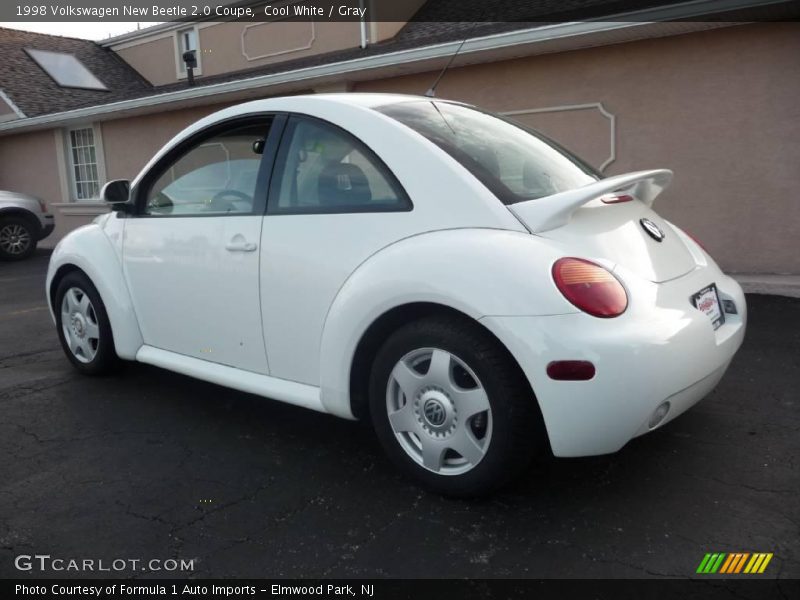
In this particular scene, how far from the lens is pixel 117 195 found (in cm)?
393

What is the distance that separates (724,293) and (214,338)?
2.42m

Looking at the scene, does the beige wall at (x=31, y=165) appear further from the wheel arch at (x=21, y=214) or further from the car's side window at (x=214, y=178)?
the car's side window at (x=214, y=178)

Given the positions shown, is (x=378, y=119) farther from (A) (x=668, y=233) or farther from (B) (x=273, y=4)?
(B) (x=273, y=4)

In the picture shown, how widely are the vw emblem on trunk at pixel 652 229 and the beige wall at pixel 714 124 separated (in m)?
4.93

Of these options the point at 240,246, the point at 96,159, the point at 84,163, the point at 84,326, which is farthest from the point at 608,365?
the point at 84,163

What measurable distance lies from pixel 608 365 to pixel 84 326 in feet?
10.9

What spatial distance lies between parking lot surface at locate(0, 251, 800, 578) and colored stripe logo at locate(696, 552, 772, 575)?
34mm

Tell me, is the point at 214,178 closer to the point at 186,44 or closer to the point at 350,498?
the point at 350,498

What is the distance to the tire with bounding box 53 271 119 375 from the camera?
163 inches

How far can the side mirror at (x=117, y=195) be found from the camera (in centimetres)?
391

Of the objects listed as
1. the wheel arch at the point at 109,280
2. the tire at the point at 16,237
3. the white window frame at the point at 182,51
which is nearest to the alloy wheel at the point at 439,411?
the wheel arch at the point at 109,280

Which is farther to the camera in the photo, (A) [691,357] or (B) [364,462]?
(B) [364,462]

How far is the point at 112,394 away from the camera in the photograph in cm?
413
